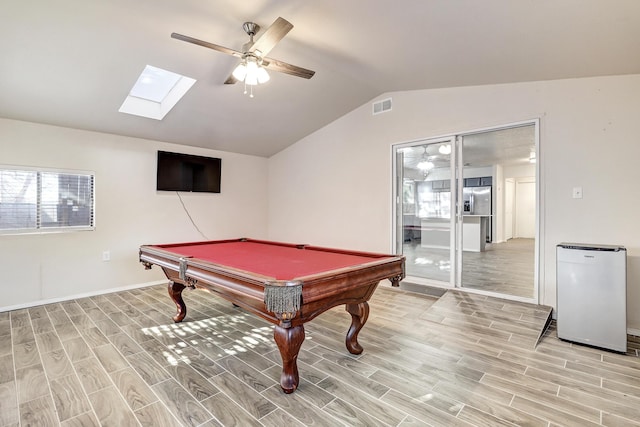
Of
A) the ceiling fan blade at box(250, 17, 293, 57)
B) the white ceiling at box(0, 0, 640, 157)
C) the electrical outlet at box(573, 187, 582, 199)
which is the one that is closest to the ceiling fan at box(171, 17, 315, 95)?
the ceiling fan blade at box(250, 17, 293, 57)

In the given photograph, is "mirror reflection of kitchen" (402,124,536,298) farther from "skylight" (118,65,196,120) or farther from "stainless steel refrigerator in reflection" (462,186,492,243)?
"skylight" (118,65,196,120)

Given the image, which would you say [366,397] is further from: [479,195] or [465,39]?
[479,195]

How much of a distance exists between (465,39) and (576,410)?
2.82m

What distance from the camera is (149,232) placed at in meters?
4.55

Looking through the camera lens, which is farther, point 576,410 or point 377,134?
point 377,134

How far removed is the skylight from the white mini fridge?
450 centimetres

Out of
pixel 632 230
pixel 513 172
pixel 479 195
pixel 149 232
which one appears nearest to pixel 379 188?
pixel 632 230

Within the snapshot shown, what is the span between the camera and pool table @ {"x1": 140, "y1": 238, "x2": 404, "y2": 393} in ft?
5.48

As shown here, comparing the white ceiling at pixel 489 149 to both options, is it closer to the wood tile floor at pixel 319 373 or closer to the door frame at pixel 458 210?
the door frame at pixel 458 210

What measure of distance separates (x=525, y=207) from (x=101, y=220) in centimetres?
1137

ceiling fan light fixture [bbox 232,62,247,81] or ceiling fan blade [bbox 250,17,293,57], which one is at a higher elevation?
ceiling fan blade [bbox 250,17,293,57]

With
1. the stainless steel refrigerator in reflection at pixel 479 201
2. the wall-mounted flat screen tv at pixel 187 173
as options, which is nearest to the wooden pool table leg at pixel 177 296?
the wall-mounted flat screen tv at pixel 187 173

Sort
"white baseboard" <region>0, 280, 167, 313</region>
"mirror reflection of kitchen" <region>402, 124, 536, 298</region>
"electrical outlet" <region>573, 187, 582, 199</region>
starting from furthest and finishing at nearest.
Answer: "mirror reflection of kitchen" <region>402, 124, 536, 298</region>, "white baseboard" <region>0, 280, 167, 313</region>, "electrical outlet" <region>573, 187, 582, 199</region>

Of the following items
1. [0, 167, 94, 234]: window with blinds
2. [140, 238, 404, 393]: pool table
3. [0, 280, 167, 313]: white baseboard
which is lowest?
[0, 280, 167, 313]: white baseboard
